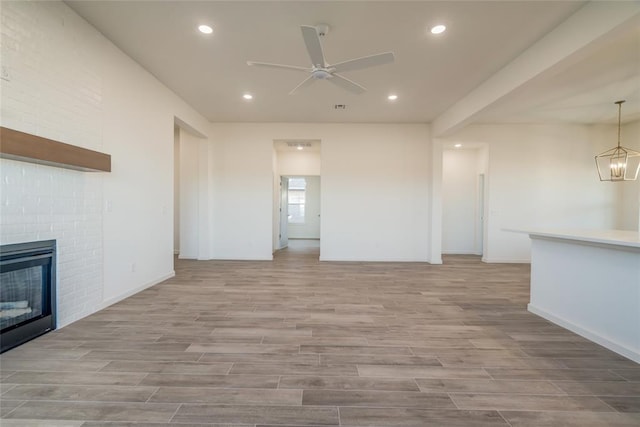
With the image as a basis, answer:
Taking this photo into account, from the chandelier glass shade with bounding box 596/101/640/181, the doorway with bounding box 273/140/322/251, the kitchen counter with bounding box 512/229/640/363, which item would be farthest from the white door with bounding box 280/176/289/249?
the chandelier glass shade with bounding box 596/101/640/181

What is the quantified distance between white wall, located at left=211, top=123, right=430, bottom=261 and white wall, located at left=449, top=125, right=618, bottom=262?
1.45 metres

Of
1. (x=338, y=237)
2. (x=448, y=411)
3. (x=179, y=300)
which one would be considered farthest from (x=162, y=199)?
(x=448, y=411)

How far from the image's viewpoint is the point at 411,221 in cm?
633

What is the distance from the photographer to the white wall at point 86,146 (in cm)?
232

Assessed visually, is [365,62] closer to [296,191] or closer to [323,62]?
[323,62]

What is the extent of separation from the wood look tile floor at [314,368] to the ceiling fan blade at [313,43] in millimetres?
2662

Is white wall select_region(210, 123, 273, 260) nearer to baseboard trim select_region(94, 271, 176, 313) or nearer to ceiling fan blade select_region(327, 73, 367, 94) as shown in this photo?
baseboard trim select_region(94, 271, 176, 313)

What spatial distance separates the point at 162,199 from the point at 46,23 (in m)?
2.43

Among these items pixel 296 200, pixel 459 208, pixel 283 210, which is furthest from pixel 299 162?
pixel 459 208

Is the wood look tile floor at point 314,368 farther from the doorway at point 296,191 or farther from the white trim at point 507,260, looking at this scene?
the doorway at point 296,191

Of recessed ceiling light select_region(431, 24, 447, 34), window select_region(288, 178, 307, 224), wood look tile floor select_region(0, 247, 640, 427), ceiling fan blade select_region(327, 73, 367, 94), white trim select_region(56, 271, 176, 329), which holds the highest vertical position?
→ recessed ceiling light select_region(431, 24, 447, 34)

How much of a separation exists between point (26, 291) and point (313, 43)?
334cm

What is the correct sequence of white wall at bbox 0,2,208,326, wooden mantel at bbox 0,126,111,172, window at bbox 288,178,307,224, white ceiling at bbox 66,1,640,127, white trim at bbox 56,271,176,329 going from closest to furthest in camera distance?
wooden mantel at bbox 0,126,111,172, white wall at bbox 0,2,208,326, white ceiling at bbox 66,1,640,127, white trim at bbox 56,271,176,329, window at bbox 288,178,307,224

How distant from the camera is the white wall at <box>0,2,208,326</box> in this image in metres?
2.32
